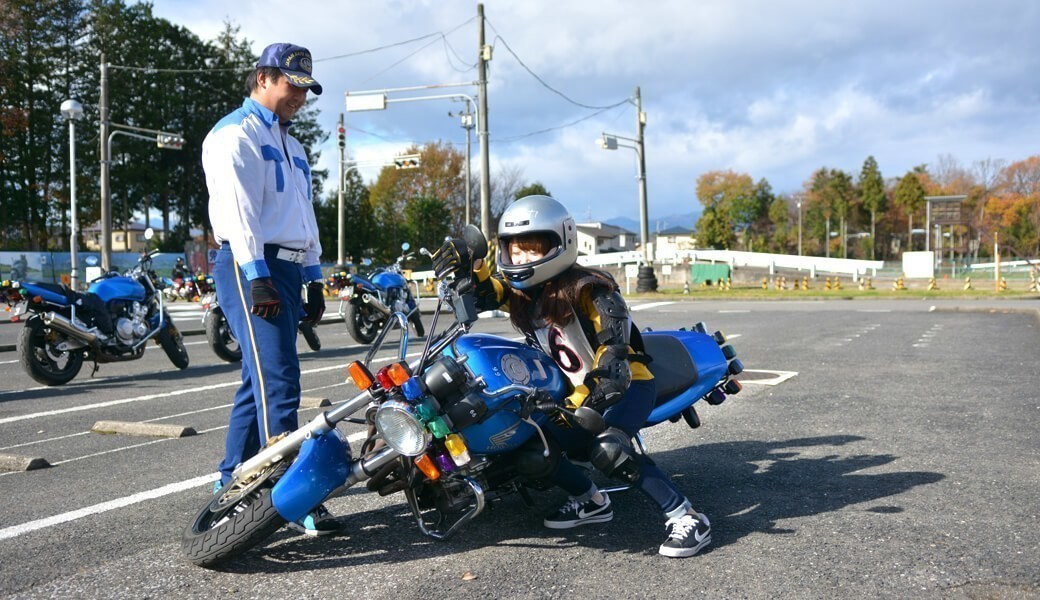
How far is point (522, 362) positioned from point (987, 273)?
48981 millimetres

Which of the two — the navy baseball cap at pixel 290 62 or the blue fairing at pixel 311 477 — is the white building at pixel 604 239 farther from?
the blue fairing at pixel 311 477

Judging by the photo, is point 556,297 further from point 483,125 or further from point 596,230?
point 596,230

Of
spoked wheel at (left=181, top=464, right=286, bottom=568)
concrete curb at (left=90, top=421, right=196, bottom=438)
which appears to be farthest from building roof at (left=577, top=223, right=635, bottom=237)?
spoked wheel at (left=181, top=464, right=286, bottom=568)

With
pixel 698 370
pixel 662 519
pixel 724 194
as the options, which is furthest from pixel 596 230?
pixel 662 519

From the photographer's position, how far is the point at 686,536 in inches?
119

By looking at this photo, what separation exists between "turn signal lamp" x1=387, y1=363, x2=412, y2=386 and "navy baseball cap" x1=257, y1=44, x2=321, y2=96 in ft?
4.79

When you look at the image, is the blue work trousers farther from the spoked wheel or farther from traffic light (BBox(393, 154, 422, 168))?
traffic light (BBox(393, 154, 422, 168))

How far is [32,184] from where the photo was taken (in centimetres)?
4591

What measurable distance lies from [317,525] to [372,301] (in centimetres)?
876

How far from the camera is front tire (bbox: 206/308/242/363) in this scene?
928 cm

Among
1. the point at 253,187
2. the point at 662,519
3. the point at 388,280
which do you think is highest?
the point at 253,187

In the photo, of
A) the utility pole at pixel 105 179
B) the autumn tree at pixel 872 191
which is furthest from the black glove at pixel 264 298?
the autumn tree at pixel 872 191

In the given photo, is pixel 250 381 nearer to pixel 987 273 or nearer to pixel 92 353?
pixel 92 353

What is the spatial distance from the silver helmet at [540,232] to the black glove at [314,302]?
1.05 m
